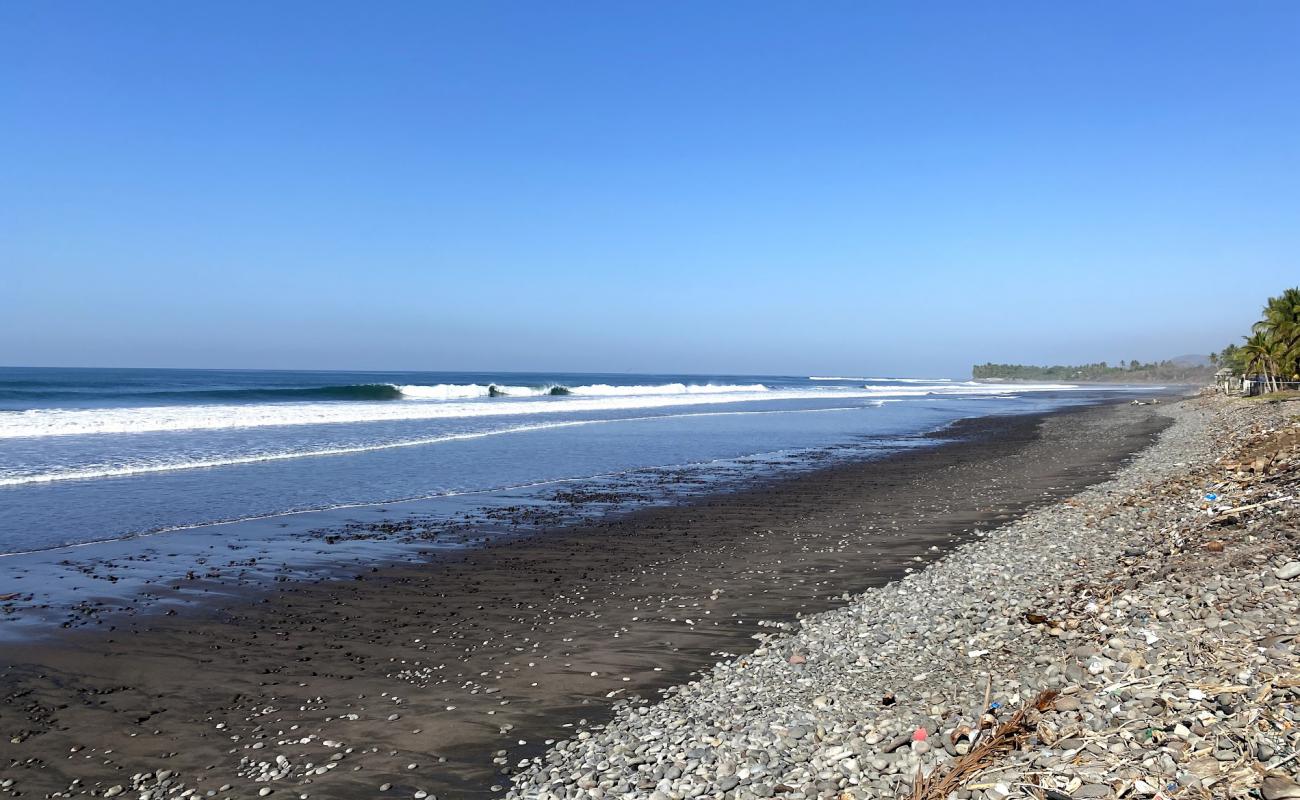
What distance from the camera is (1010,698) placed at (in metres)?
5.89

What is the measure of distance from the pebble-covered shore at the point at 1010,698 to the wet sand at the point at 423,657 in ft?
2.45

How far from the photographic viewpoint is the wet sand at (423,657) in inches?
234

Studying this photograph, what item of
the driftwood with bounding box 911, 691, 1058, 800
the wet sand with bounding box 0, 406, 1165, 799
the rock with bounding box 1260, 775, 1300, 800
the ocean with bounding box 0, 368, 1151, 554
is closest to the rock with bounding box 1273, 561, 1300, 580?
the driftwood with bounding box 911, 691, 1058, 800

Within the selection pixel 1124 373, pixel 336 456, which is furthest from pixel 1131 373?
pixel 336 456

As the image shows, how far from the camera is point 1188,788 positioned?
4.21 m

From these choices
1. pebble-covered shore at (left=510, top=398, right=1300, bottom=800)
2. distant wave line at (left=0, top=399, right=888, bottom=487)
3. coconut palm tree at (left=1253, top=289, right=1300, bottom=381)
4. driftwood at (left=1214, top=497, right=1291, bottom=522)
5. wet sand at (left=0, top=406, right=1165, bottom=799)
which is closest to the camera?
pebble-covered shore at (left=510, top=398, right=1300, bottom=800)

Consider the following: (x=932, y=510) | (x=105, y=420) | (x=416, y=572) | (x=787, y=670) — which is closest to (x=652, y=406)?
(x=105, y=420)

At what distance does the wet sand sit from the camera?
5.94m

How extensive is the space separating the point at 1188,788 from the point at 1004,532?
9.45m

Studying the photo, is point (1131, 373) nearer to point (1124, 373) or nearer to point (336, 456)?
point (1124, 373)

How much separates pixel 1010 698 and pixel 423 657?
5.61 m

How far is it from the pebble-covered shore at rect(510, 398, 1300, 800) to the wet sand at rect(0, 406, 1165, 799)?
2.45 ft

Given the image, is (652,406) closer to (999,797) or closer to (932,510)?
(932,510)

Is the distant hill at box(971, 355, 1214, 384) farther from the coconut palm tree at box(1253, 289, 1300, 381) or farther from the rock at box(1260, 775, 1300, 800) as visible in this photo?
the rock at box(1260, 775, 1300, 800)
